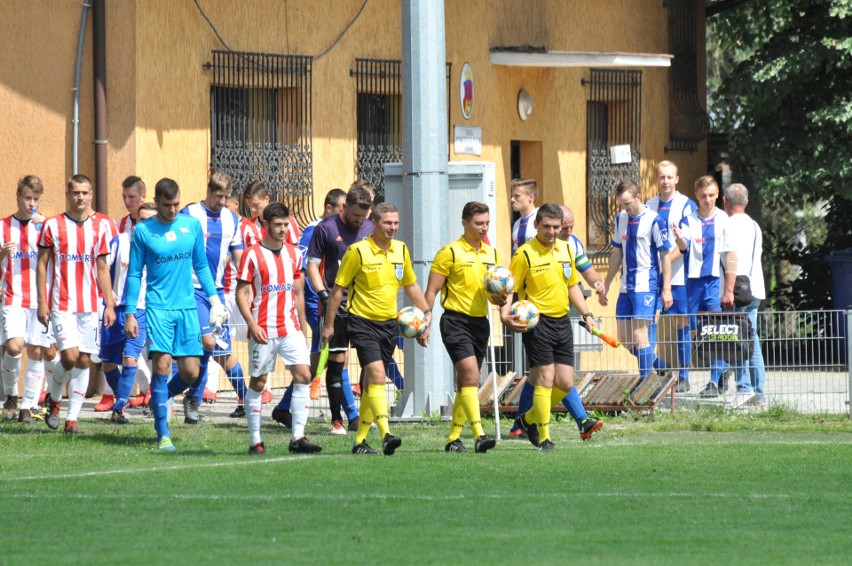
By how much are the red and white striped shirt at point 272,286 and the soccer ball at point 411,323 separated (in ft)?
2.87

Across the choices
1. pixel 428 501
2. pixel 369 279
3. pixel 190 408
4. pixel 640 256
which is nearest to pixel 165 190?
pixel 369 279

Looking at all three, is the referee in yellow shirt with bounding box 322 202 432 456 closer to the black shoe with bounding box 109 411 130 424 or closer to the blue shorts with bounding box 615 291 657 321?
the black shoe with bounding box 109 411 130 424

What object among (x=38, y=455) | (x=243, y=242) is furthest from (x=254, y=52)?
(x=38, y=455)

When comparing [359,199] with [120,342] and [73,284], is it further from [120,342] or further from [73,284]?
[120,342]

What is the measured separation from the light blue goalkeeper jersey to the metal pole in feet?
8.52

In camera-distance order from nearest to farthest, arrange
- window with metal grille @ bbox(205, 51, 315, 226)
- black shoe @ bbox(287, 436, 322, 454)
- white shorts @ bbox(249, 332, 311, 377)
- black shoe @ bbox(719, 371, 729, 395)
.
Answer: black shoe @ bbox(287, 436, 322, 454) < white shorts @ bbox(249, 332, 311, 377) < black shoe @ bbox(719, 371, 729, 395) < window with metal grille @ bbox(205, 51, 315, 226)

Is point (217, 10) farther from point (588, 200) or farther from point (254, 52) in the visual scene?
point (588, 200)

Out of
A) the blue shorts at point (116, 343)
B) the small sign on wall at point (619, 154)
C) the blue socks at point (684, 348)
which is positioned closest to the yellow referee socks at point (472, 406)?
the blue socks at point (684, 348)

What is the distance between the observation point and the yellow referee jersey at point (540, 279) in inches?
491

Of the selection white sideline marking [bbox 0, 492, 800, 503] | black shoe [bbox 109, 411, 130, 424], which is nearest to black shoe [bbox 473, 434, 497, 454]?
white sideline marking [bbox 0, 492, 800, 503]

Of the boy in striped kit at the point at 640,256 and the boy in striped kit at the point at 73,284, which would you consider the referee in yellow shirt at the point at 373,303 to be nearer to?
the boy in striped kit at the point at 73,284

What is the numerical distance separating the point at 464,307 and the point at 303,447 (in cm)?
162

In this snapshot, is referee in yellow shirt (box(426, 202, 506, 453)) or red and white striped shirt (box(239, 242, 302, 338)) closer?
referee in yellow shirt (box(426, 202, 506, 453))

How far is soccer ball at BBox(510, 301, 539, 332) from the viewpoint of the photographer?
39.5 feet
